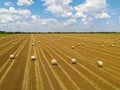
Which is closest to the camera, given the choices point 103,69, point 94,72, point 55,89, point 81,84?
point 55,89

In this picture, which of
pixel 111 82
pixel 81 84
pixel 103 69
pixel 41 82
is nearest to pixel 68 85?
pixel 81 84

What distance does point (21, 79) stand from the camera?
11.7 meters

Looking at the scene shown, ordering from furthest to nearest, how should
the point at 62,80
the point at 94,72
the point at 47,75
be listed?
the point at 94,72 → the point at 47,75 → the point at 62,80

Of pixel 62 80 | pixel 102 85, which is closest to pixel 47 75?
pixel 62 80

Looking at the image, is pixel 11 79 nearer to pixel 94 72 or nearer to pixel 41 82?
pixel 41 82

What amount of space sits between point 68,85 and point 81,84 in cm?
61

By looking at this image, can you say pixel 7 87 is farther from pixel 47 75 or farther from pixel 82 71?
pixel 82 71

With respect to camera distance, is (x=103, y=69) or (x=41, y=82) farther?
(x=103, y=69)

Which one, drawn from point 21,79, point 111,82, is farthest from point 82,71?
point 21,79

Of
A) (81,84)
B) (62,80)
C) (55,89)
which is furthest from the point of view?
(62,80)

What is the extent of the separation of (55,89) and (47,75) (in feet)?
8.83

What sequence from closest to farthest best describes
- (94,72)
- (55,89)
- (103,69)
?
1. (55,89)
2. (94,72)
3. (103,69)

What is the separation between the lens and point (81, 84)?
1056 centimetres

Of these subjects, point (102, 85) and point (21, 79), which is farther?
point (21, 79)
